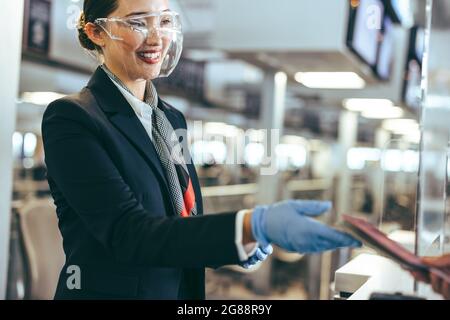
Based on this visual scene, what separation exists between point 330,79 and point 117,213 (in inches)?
200

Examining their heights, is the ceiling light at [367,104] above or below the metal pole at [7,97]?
above

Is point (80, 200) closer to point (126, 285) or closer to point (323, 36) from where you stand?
point (126, 285)

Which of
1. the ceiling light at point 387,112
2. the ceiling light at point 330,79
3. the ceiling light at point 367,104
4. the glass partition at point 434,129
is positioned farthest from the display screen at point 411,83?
the glass partition at point 434,129

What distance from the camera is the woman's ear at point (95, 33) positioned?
135 cm

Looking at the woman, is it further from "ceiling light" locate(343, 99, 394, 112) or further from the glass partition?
"ceiling light" locate(343, 99, 394, 112)

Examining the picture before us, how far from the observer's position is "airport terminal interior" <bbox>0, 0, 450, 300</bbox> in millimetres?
1817

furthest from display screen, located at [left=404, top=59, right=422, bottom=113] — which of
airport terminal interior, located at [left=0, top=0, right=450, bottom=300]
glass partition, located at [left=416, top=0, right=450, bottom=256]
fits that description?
glass partition, located at [left=416, top=0, right=450, bottom=256]

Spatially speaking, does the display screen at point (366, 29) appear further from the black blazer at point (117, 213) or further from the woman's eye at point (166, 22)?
the black blazer at point (117, 213)

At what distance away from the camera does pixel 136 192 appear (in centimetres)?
121

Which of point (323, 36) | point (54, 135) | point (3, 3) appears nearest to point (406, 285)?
point (54, 135)

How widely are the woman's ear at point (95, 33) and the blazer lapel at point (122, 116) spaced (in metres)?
0.06

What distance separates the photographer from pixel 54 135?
3.86 ft

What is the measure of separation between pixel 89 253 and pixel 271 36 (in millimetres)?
3425

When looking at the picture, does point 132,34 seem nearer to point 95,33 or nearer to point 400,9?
point 95,33
